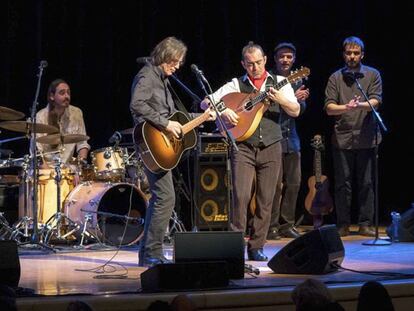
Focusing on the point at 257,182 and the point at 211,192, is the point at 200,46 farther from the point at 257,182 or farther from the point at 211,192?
the point at 257,182

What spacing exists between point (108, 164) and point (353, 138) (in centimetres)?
271

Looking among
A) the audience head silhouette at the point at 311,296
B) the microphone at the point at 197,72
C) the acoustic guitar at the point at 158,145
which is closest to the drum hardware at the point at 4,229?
the acoustic guitar at the point at 158,145

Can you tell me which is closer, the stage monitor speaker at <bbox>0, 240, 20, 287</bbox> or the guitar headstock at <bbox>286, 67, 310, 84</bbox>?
the stage monitor speaker at <bbox>0, 240, 20, 287</bbox>

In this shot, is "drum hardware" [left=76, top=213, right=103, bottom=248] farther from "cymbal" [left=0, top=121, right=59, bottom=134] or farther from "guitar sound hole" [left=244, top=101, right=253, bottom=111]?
"guitar sound hole" [left=244, top=101, right=253, bottom=111]

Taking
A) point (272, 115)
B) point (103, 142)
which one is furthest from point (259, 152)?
point (103, 142)

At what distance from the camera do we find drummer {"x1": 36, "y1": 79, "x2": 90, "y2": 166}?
376 inches

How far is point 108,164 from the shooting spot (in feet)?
30.4

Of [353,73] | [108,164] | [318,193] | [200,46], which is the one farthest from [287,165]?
[200,46]

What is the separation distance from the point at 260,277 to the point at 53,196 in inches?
152

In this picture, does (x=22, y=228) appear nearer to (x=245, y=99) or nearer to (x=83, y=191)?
(x=83, y=191)

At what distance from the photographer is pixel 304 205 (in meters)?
11.0

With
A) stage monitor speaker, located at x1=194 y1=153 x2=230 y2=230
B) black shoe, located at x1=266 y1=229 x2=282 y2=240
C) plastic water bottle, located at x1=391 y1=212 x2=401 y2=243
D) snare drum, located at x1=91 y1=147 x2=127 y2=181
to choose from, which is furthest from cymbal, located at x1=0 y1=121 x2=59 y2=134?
plastic water bottle, located at x1=391 y1=212 x2=401 y2=243

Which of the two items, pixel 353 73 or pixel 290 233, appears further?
pixel 290 233

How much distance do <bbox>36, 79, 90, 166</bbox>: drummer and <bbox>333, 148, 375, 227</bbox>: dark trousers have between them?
2.89 m
